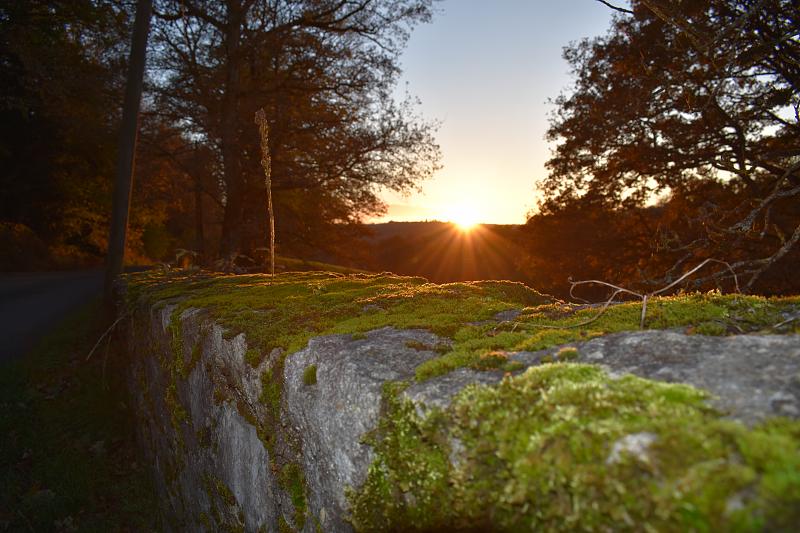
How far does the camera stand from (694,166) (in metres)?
9.39

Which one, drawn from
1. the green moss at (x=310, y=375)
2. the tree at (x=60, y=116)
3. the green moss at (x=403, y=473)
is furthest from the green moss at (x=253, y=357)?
the tree at (x=60, y=116)

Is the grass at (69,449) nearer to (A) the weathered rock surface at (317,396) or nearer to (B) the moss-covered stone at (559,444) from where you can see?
(A) the weathered rock surface at (317,396)

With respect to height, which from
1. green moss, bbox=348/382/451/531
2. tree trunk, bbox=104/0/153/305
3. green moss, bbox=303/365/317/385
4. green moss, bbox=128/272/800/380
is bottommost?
green moss, bbox=348/382/451/531

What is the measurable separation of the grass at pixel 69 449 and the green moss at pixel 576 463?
427 centimetres

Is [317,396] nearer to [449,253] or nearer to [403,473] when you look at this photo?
[403,473]

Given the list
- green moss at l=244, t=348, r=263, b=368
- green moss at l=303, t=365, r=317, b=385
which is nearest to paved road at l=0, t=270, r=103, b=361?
green moss at l=244, t=348, r=263, b=368

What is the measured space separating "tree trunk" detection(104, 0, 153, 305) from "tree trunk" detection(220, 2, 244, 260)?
4.03 metres

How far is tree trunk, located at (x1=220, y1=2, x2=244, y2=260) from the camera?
498 inches

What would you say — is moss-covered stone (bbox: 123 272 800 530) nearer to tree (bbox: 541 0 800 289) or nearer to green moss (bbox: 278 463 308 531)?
green moss (bbox: 278 463 308 531)

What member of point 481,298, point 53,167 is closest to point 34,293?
point 53,167

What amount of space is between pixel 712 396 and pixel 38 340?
11.0 meters

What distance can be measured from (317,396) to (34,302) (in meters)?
14.0

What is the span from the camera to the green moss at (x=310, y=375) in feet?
6.03

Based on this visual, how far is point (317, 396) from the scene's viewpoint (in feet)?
5.85
